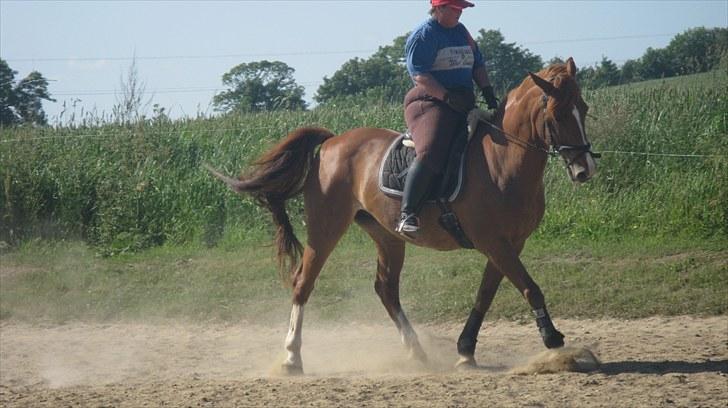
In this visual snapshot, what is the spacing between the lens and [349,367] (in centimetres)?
920

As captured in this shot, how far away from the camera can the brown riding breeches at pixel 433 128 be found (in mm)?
8164

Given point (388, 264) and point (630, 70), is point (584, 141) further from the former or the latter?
point (630, 70)

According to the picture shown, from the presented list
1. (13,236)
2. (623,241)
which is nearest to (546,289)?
(623,241)

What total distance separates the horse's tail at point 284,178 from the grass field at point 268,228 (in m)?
2.26

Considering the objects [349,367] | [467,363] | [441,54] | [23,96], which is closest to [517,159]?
[441,54]

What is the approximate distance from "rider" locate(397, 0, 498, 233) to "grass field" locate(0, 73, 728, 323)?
3.23m

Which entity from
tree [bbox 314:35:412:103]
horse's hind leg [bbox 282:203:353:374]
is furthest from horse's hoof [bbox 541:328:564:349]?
tree [bbox 314:35:412:103]

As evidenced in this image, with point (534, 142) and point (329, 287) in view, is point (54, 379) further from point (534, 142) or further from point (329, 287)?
point (534, 142)

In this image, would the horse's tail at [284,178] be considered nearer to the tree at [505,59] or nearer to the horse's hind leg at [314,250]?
the horse's hind leg at [314,250]

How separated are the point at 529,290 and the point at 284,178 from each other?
302 centimetres

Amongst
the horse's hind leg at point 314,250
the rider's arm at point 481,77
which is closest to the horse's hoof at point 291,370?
the horse's hind leg at point 314,250

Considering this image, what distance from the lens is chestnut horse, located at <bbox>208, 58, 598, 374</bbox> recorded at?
761 cm

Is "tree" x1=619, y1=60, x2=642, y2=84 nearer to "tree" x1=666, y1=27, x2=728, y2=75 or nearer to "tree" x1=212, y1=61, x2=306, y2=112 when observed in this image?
"tree" x1=666, y1=27, x2=728, y2=75

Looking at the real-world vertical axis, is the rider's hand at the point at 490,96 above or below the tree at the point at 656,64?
below
